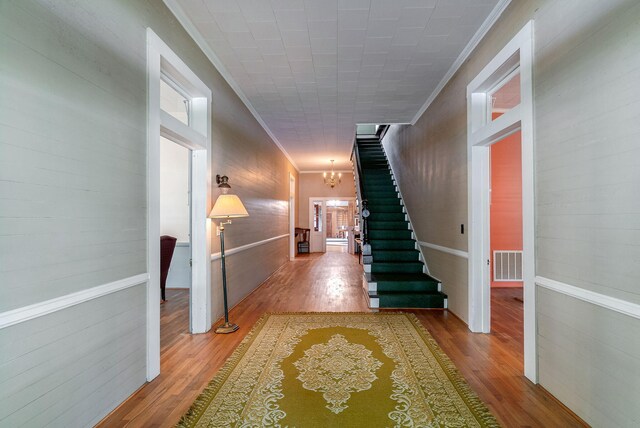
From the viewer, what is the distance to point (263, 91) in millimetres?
4559

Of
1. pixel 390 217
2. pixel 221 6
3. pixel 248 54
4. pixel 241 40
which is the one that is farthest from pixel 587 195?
pixel 390 217

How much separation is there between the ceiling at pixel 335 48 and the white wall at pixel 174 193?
67.2 inches

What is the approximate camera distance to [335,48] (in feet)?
11.2

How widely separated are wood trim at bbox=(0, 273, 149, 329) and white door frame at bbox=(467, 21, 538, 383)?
2878 millimetres

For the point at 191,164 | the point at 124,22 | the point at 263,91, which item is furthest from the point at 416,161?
the point at 124,22

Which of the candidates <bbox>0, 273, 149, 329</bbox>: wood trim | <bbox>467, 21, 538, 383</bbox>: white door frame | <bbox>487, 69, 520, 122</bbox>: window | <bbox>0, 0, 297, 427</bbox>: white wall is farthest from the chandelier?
<bbox>0, 273, 149, 329</bbox>: wood trim

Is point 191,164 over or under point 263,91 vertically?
under

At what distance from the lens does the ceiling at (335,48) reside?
2.77m

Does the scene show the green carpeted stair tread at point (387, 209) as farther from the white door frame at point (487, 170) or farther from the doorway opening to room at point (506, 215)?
the white door frame at point (487, 170)

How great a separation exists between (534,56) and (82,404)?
3.71 m

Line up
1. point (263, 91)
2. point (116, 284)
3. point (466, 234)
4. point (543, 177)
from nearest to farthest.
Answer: point (116, 284)
point (543, 177)
point (466, 234)
point (263, 91)

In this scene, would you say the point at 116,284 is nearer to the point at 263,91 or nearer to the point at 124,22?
the point at 124,22

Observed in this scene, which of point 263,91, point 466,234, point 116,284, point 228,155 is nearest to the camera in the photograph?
point 116,284

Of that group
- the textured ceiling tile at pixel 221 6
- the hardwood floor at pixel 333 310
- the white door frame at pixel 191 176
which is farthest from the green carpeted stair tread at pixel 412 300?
the textured ceiling tile at pixel 221 6
